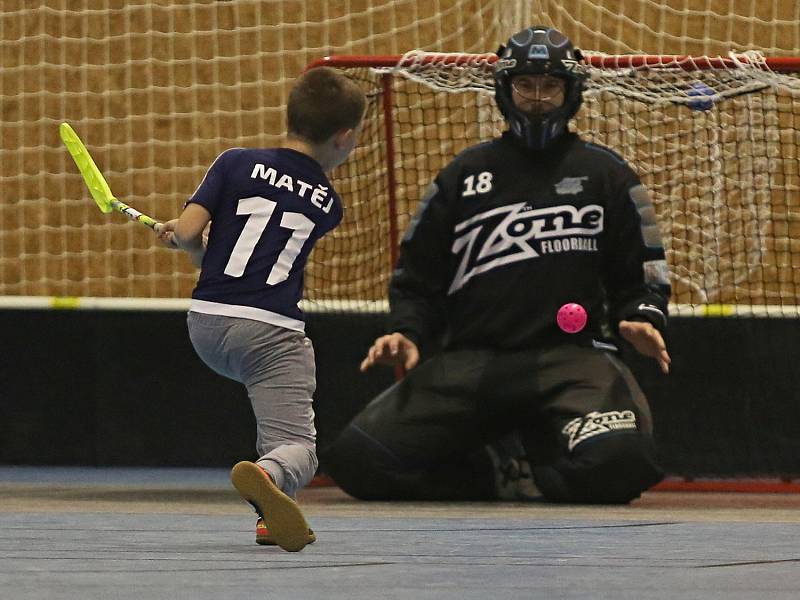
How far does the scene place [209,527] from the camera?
4238 millimetres

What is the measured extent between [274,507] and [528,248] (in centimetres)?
202

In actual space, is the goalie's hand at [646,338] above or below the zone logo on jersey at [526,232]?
below

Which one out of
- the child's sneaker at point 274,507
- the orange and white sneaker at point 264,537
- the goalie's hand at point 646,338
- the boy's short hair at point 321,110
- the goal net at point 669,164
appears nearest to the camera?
the child's sneaker at point 274,507

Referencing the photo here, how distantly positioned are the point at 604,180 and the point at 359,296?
5.14 feet

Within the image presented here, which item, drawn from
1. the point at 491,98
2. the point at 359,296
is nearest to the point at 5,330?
the point at 359,296

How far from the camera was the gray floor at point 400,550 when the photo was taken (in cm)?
293

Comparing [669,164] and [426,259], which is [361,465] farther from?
[669,164]

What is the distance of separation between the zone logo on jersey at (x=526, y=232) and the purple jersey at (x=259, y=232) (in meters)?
1.33

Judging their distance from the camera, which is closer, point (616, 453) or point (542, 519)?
point (542, 519)

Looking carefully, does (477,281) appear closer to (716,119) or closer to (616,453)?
(616,453)

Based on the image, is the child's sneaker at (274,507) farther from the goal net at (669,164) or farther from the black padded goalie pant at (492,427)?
the goal net at (669,164)

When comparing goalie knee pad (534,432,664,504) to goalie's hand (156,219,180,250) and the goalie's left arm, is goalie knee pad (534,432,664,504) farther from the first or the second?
goalie's hand (156,219,180,250)

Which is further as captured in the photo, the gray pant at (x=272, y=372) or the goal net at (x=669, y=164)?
the goal net at (x=669, y=164)

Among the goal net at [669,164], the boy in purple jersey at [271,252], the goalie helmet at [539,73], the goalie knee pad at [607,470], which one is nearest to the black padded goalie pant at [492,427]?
the goalie knee pad at [607,470]
